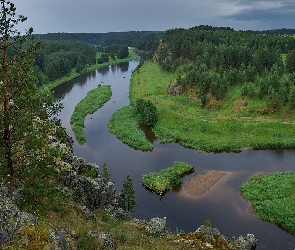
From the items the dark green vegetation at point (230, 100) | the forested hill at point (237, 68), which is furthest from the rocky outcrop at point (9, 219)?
the forested hill at point (237, 68)

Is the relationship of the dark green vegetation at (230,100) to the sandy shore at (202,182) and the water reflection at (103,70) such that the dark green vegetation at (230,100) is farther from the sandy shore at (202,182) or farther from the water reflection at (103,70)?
the water reflection at (103,70)

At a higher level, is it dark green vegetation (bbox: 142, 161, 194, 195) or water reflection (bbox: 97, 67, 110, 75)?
water reflection (bbox: 97, 67, 110, 75)

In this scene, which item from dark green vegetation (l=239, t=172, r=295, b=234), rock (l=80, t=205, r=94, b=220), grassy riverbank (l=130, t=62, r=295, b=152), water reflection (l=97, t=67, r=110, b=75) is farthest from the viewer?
water reflection (l=97, t=67, r=110, b=75)

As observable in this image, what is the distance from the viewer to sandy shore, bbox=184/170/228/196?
49875 mm

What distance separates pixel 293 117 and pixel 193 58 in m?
66.8

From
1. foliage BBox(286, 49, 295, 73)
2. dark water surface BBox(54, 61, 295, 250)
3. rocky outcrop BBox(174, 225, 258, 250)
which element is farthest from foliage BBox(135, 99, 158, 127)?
rocky outcrop BBox(174, 225, 258, 250)

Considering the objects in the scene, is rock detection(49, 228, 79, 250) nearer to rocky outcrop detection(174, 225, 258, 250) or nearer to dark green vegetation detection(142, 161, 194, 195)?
rocky outcrop detection(174, 225, 258, 250)

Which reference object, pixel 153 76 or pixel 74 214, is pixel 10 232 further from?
pixel 153 76

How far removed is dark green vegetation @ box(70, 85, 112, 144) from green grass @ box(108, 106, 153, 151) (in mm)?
8097

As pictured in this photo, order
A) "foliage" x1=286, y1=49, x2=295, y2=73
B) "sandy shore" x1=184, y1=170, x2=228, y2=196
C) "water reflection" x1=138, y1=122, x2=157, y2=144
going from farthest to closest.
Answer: "foliage" x1=286, y1=49, x2=295, y2=73, "water reflection" x1=138, y1=122, x2=157, y2=144, "sandy shore" x1=184, y1=170, x2=228, y2=196

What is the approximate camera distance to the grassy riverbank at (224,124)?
6725cm

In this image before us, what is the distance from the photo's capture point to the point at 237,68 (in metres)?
108

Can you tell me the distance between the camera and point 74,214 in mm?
25312

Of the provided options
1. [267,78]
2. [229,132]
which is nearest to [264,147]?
[229,132]
